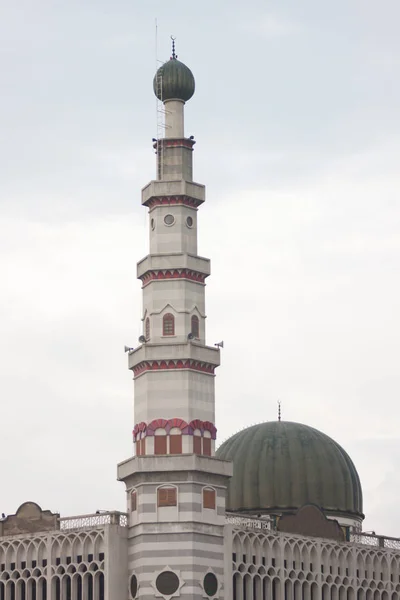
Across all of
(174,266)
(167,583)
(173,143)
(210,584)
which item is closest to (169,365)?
(174,266)

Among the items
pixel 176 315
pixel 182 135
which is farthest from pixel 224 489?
pixel 182 135

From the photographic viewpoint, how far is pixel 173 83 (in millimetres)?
135875

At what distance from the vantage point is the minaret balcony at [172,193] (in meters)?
134

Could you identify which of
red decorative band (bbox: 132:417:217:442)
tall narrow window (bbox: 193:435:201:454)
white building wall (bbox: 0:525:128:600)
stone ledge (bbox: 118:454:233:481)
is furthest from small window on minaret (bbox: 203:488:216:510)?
white building wall (bbox: 0:525:128:600)

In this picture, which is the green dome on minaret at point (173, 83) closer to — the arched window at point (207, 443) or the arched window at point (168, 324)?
the arched window at point (168, 324)

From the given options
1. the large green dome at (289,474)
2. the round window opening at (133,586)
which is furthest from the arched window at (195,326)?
the round window opening at (133,586)

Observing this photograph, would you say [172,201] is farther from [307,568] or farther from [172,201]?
[307,568]

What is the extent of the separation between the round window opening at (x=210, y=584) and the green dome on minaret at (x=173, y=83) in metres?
35.4

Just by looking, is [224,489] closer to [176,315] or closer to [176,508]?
[176,508]

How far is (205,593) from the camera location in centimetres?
12631

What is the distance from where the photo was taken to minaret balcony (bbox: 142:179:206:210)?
134 metres

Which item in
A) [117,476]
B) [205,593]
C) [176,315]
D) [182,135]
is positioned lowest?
[205,593]

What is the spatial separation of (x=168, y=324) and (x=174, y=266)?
166 inches

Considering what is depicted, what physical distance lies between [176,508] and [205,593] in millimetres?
6133
